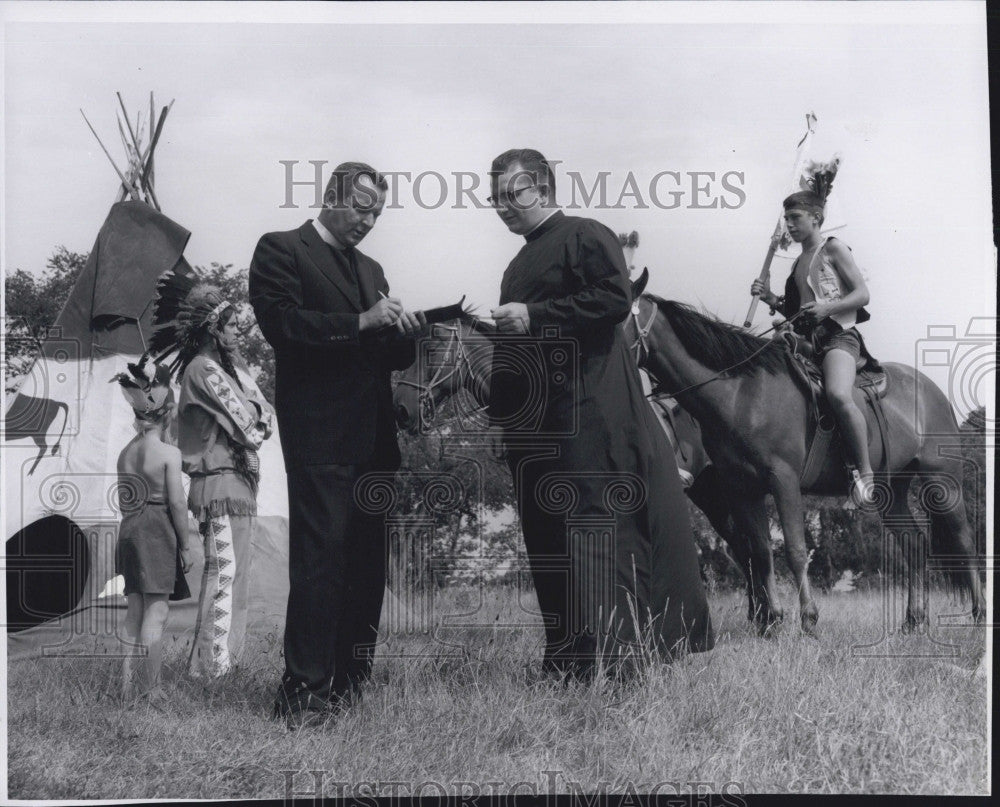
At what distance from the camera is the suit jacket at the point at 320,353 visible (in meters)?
5.17

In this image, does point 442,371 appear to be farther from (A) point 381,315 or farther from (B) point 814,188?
(B) point 814,188

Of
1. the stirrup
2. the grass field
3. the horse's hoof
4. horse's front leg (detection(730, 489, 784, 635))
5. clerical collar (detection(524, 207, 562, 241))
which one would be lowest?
the grass field

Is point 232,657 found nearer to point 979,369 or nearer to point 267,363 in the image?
point 267,363

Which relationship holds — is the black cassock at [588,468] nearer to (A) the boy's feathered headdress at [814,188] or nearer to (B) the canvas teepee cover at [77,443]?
(A) the boy's feathered headdress at [814,188]

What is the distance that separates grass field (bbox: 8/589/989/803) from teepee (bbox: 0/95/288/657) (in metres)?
0.42

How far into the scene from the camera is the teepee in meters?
5.83

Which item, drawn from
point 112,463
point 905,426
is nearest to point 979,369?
point 905,426

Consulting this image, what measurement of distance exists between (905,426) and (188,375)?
12.2 ft

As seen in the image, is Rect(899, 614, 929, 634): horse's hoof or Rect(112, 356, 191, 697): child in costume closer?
Rect(112, 356, 191, 697): child in costume

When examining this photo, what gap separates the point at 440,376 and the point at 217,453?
1.17 m

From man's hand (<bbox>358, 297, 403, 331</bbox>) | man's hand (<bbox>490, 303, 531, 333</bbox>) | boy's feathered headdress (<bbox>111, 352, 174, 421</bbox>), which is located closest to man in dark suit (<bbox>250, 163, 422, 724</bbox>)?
man's hand (<bbox>358, 297, 403, 331</bbox>)

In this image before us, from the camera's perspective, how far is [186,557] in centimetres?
563

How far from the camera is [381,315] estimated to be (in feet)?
16.9

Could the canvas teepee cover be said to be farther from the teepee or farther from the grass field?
the grass field
